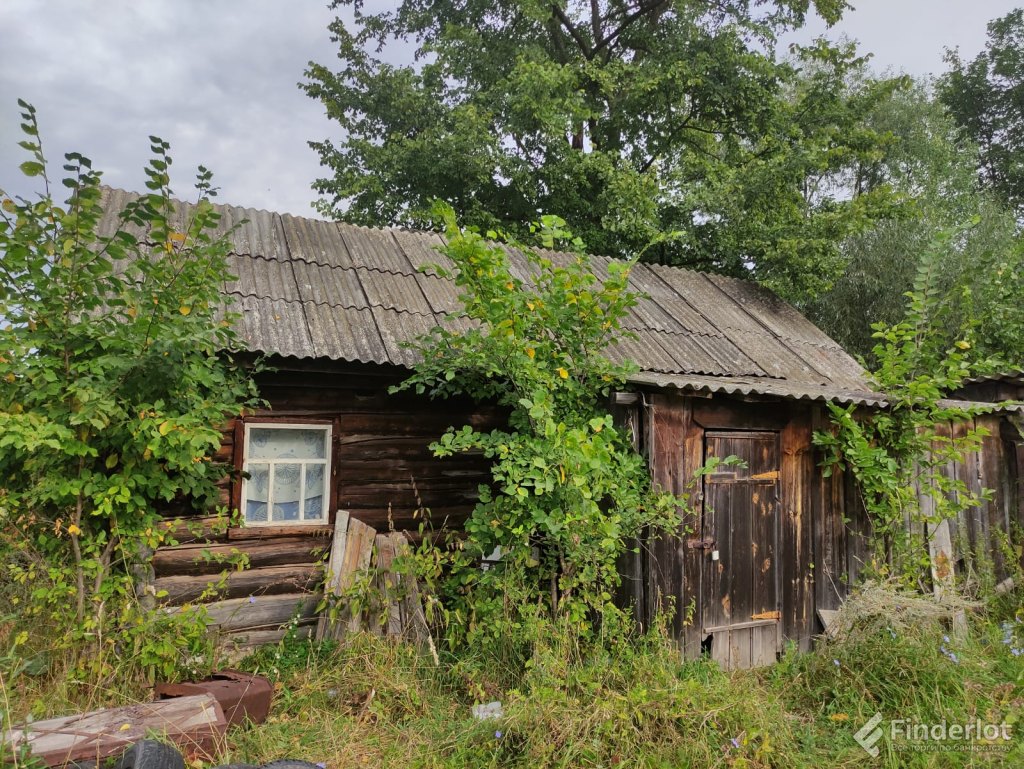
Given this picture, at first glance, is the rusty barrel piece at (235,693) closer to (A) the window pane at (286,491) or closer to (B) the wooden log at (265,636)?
(B) the wooden log at (265,636)

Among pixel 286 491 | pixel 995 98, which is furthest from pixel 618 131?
pixel 995 98

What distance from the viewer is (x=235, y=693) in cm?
398

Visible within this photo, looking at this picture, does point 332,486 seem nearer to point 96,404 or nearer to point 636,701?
point 96,404

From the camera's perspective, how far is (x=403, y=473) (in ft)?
20.7

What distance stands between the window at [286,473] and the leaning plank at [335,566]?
47 centimetres

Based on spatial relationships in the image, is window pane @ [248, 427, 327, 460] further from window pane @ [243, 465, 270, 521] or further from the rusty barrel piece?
the rusty barrel piece

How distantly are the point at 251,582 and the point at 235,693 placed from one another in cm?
168

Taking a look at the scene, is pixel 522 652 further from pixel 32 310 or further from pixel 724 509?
pixel 32 310

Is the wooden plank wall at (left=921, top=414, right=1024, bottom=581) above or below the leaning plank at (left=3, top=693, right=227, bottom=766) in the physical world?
above

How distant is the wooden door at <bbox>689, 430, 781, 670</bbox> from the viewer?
5426 mm

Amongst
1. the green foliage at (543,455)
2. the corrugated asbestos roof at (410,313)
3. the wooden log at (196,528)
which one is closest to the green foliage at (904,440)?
the corrugated asbestos roof at (410,313)

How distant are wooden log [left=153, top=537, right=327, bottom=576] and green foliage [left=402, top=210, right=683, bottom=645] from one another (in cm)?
158

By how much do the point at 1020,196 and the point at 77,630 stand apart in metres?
28.1

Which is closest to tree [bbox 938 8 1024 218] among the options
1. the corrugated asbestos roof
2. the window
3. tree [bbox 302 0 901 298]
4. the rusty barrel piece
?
tree [bbox 302 0 901 298]
